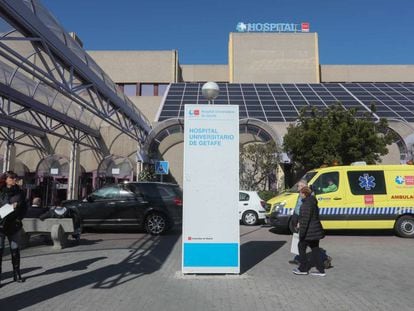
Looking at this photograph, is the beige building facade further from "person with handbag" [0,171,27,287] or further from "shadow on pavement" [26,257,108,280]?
"person with handbag" [0,171,27,287]

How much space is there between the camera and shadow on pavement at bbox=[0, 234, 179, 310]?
6062mm

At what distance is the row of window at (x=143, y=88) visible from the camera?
151 feet

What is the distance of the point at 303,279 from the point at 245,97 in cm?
2612

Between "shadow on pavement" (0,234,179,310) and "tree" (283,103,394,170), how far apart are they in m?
10.8

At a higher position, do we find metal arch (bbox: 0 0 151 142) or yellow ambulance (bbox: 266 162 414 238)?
metal arch (bbox: 0 0 151 142)

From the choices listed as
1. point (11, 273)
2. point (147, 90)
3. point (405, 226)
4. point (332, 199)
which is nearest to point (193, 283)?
point (11, 273)

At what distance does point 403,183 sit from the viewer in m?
13.5

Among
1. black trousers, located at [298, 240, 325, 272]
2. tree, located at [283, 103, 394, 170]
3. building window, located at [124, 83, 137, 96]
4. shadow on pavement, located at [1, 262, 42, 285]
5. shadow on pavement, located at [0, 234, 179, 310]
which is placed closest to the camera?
shadow on pavement, located at [0, 234, 179, 310]

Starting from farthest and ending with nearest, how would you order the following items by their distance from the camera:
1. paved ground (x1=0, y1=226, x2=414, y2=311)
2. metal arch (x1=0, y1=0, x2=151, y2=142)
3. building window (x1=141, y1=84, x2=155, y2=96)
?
building window (x1=141, y1=84, x2=155, y2=96) → metal arch (x1=0, y1=0, x2=151, y2=142) → paved ground (x1=0, y1=226, x2=414, y2=311)

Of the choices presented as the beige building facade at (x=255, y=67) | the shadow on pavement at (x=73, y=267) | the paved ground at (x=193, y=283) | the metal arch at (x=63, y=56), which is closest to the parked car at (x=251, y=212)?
the paved ground at (x=193, y=283)

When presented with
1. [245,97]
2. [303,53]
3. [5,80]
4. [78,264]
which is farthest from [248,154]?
[303,53]

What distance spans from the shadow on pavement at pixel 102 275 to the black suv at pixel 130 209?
2.73 meters

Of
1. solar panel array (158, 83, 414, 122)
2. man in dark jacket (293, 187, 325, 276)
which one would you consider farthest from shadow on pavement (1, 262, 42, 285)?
solar panel array (158, 83, 414, 122)

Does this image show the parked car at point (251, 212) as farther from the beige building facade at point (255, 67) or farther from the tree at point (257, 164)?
the beige building facade at point (255, 67)
